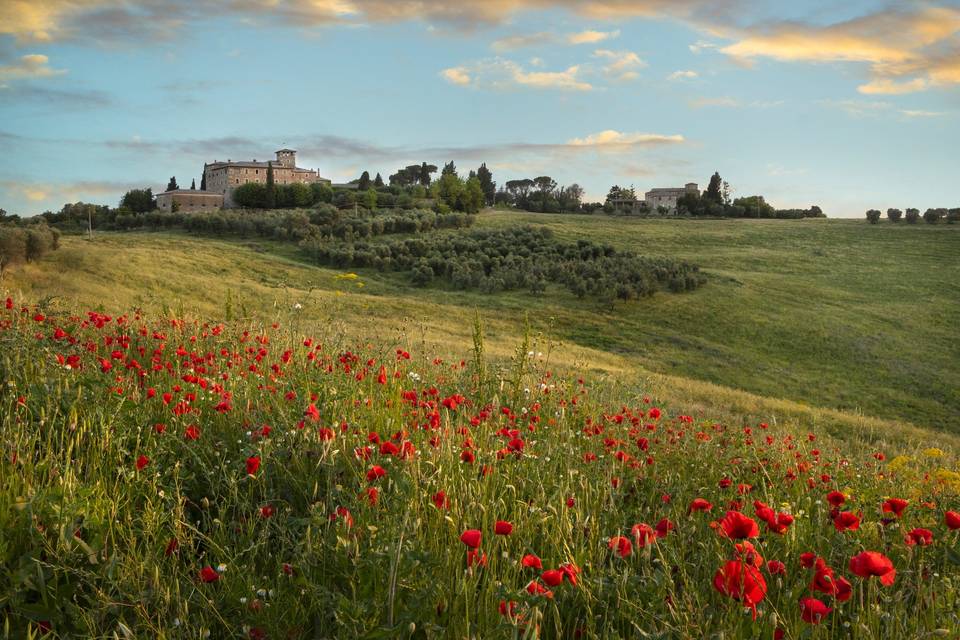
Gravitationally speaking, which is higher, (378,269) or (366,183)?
(366,183)

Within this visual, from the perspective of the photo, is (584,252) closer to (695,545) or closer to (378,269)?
(378,269)

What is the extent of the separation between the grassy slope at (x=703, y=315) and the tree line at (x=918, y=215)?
2476cm

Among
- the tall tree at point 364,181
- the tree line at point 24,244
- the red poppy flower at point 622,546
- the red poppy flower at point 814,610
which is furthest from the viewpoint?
the tall tree at point 364,181

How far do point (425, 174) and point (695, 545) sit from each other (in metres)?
142

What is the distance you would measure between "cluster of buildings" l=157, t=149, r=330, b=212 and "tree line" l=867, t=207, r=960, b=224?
79706 millimetres

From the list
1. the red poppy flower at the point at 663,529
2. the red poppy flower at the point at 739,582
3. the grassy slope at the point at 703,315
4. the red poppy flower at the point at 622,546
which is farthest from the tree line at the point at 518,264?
the red poppy flower at the point at 739,582

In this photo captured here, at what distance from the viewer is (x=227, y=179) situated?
120688 millimetres

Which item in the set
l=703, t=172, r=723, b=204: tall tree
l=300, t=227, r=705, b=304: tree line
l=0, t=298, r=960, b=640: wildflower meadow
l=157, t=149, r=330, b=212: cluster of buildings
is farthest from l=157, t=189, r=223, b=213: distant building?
l=0, t=298, r=960, b=640: wildflower meadow

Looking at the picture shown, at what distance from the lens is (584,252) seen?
168 ft

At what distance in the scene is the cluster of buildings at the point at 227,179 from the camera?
103375 millimetres

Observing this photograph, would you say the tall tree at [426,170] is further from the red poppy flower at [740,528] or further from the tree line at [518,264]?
the red poppy flower at [740,528]

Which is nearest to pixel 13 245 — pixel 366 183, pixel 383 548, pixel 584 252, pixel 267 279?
pixel 267 279

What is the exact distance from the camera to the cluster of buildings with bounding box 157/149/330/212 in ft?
339

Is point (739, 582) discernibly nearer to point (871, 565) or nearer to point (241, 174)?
point (871, 565)
